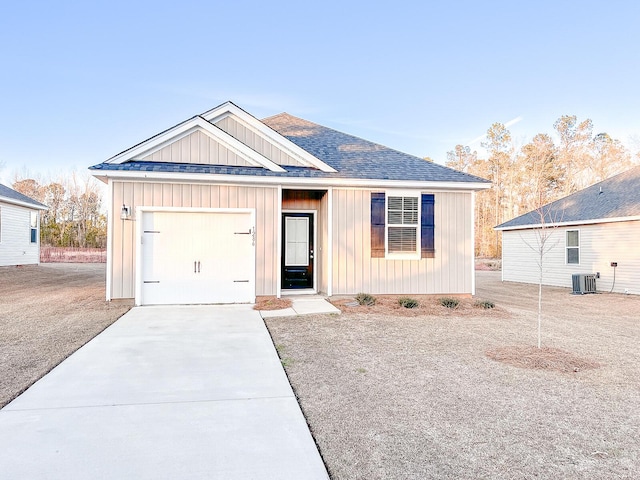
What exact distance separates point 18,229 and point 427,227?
63.4 feet

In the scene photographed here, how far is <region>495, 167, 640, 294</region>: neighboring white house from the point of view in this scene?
1197 centimetres

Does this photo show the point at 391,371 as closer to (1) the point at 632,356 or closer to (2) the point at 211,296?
(1) the point at 632,356

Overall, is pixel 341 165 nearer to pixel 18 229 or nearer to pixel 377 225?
pixel 377 225

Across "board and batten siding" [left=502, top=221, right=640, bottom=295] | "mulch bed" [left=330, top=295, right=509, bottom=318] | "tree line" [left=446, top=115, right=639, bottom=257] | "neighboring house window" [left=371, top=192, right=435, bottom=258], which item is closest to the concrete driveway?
"mulch bed" [left=330, top=295, right=509, bottom=318]

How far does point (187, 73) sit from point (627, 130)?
1219 inches

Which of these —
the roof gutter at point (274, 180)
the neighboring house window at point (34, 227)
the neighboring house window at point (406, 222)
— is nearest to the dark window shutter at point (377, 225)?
the neighboring house window at point (406, 222)

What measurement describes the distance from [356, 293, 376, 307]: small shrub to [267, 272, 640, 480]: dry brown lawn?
152 cm

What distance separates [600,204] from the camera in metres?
13.7

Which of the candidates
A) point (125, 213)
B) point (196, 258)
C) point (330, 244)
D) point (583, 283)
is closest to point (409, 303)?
point (330, 244)

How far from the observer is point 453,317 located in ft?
24.7

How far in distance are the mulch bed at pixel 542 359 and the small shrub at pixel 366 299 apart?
3.45 meters

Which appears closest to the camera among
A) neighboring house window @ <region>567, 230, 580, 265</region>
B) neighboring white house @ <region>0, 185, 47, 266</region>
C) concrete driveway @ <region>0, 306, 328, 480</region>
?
concrete driveway @ <region>0, 306, 328, 480</region>

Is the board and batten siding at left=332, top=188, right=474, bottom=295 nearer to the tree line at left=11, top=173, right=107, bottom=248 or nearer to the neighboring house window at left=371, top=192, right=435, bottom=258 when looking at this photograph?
the neighboring house window at left=371, top=192, right=435, bottom=258

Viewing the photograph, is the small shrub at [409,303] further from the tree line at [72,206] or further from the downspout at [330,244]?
the tree line at [72,206]
